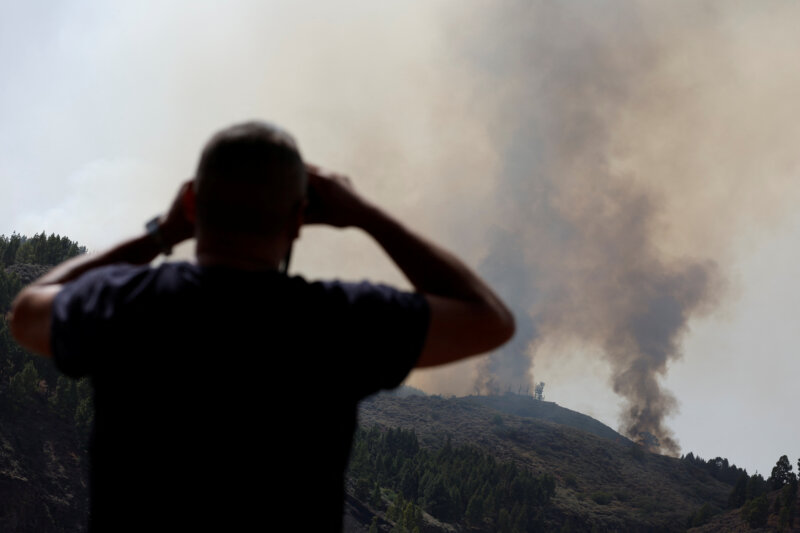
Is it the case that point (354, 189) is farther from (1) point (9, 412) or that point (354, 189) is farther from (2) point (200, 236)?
(1) point (9, 412)

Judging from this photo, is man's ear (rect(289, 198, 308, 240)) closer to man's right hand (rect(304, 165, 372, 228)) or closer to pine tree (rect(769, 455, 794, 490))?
man's right hand (rect(304, 165, 372, 228))

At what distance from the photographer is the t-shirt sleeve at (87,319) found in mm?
2068

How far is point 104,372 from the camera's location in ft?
6.91

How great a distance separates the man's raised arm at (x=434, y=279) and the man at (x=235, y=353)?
1 cm

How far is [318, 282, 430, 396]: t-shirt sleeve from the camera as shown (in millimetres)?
2127

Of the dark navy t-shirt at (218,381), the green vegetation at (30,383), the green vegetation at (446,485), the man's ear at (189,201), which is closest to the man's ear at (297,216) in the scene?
the dark navy t-shirt at (218,381)

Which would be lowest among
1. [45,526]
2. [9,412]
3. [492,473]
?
[45,526]

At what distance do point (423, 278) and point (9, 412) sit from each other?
12793 cm

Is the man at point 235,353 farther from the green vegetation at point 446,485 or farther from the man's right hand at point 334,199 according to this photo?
the green vegetation at point 446,485

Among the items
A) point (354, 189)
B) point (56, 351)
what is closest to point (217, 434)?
point (56, 351)

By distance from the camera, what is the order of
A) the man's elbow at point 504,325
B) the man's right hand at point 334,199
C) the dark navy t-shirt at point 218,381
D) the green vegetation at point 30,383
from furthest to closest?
the green vegetation at point 30,383 < the man's right hand at point 334,199 < the man's elbow at point 504,325 < the dark navy t-shirt at point 218,381

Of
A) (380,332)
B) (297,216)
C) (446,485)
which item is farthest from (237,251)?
(446,485)

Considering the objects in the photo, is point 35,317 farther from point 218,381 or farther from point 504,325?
point 504,325

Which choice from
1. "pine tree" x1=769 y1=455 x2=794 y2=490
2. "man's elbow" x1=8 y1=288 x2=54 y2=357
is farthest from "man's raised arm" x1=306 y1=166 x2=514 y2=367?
"pine tree" x1=769 y1=455 x2=794 y2=490
